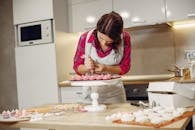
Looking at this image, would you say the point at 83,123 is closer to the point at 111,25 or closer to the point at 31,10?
the point at 111,25

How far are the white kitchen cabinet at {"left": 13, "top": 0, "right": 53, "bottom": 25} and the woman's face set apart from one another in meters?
1.38

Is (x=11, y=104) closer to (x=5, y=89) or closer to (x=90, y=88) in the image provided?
(x=5, y=89)

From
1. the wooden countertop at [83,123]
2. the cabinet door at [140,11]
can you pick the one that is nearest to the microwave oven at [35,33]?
the cabinet door at [140,11]

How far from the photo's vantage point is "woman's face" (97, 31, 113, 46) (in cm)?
188

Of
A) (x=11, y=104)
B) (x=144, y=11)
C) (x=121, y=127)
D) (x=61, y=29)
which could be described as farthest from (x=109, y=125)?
(x=11, y=104)

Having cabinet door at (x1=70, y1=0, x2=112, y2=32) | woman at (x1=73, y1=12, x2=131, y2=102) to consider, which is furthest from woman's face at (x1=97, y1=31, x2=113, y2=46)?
cabinet door at (x1=70, y1=0, x2=112, y2=32)

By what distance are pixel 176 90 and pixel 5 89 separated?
9.47 ft

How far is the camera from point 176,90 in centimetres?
142

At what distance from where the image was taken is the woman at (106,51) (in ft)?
6.04

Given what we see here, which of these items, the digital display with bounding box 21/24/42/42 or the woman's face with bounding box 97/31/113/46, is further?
the digital display with bounding box 21/24/42/42

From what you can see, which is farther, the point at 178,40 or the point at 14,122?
the point at 178,40

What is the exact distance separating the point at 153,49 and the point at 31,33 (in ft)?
4.79

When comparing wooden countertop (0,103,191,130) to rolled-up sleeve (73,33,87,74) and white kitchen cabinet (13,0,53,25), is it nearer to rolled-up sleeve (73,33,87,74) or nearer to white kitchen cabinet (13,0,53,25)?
rolled-up sleeve (73,33,87,74)

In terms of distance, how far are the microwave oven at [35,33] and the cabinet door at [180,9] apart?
1.33m
